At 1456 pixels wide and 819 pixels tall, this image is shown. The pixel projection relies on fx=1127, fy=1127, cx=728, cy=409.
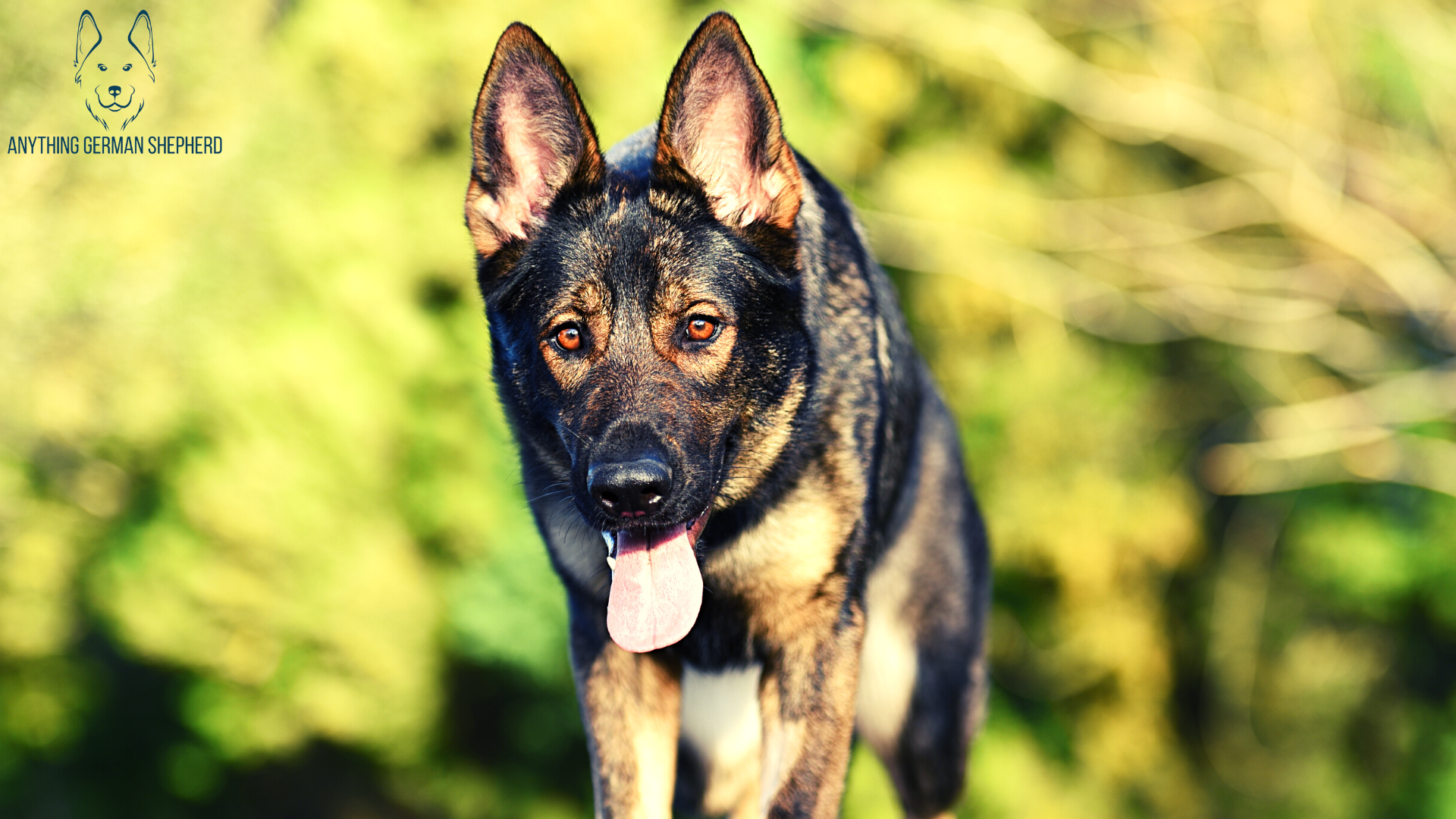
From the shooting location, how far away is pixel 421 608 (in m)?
9.46

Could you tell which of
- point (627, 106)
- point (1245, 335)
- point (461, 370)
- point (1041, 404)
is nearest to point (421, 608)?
point (461, 370)

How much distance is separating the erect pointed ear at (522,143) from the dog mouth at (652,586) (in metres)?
0.82

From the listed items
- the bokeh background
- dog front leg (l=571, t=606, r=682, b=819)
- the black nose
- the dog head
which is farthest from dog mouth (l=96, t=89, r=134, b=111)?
the black nose

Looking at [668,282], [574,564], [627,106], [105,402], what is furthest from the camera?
[105,402]

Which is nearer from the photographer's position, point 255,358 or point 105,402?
point 255,358

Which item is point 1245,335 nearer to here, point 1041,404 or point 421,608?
point 1041,404

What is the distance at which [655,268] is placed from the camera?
263 centimetres

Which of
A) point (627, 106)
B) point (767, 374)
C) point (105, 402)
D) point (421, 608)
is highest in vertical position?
point (627, 106)

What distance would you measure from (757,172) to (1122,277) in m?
6.66

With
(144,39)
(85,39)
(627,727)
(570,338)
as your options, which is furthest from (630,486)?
(85,39)

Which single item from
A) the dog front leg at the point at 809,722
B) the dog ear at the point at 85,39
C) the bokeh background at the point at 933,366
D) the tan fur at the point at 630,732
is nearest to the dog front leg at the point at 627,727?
the tan fur at the point at 630,732

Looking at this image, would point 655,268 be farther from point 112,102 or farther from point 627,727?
point 112,102

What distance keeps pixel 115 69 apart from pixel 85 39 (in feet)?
1.63

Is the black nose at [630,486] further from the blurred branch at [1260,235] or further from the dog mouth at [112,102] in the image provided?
the dog mouth at [112,102]
